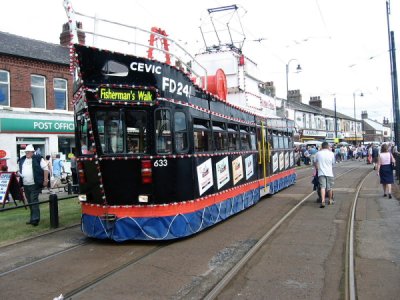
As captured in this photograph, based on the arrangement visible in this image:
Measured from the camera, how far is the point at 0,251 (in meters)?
7.35

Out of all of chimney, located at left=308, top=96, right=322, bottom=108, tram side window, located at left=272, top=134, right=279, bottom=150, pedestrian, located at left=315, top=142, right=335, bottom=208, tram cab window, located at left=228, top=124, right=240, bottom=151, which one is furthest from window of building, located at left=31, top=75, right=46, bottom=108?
chimney, located at left=308, top=96, right=322, bottom=108

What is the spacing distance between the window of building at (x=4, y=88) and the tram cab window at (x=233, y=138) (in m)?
16.0

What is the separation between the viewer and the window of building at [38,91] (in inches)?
933

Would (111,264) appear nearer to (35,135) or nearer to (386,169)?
(386,169)

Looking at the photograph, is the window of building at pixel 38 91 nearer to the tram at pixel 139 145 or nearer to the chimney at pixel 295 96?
the tram at pixel 139 145

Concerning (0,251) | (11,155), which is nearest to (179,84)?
(0,251)

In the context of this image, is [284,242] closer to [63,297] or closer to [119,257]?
[119,257]

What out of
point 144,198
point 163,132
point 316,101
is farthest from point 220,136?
point 316,101

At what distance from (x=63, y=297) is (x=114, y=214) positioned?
2.61 m

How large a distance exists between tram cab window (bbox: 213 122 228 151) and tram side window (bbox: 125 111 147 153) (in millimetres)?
2182

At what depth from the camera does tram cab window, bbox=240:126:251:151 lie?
36.8 ft

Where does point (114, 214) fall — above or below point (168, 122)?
below

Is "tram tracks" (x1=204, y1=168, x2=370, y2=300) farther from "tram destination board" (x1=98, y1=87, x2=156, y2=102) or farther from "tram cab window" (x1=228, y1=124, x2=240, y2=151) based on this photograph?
"tram destination board" (x1=98, y1=87, x2=156, y2=102)

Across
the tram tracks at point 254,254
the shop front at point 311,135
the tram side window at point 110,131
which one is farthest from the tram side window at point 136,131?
the shop front at point 311,135
